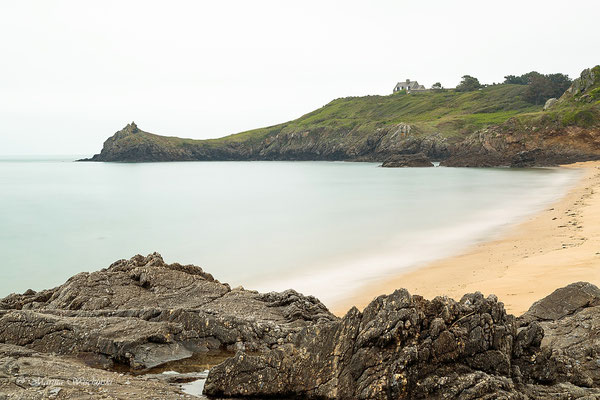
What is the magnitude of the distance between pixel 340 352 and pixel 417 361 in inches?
35.6

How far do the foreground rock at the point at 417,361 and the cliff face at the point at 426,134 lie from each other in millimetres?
72360

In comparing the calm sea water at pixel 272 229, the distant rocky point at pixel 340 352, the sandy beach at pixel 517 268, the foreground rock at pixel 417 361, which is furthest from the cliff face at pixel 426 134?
the foreground rock at pixel 417 361

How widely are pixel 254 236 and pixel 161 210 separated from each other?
16.4m

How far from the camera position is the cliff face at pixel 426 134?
70.5 metres

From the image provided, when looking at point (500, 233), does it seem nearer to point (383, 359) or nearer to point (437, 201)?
point (437, 201)

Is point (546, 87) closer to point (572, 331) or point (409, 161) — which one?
point (409, 161)

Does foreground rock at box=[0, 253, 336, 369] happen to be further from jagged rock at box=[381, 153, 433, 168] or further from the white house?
the white house

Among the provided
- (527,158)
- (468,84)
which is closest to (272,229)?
(527,158)

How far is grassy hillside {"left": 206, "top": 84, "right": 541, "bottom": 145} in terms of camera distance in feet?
331

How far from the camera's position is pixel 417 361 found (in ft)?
16.5

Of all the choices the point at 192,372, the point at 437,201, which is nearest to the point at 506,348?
the point at 192,372

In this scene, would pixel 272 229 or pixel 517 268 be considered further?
pixel 272 229

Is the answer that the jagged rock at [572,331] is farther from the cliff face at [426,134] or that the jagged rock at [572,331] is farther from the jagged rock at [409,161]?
the jagged rock at [409,161]

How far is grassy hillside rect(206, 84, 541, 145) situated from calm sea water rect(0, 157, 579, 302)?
52872 mm
